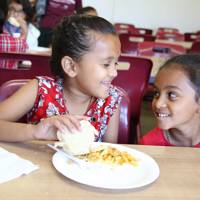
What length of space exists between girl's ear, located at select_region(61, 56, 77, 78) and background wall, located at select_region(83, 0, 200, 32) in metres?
5.39

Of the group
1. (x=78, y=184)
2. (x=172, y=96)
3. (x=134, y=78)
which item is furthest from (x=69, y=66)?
(x=134, y=78)

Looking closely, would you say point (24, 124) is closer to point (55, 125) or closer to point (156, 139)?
point (55, 125)

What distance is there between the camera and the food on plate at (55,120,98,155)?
881 millimetres

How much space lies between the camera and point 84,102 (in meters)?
1.38

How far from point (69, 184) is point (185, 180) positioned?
273 mm

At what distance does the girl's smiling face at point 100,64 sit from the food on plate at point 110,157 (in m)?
0.34

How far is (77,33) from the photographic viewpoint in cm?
127

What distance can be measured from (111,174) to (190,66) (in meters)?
0.60

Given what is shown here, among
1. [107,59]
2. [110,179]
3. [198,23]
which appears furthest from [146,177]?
[198,23]

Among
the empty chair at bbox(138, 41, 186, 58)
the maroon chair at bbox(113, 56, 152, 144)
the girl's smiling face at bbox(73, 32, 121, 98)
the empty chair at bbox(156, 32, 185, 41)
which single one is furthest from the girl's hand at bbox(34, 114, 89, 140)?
the empty chair at bbox(156, 32, 185, 41)

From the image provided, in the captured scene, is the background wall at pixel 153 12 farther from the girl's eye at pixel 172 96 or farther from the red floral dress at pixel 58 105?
the girl's eye at pixel 172 96

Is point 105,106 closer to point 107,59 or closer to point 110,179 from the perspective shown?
point 107,59

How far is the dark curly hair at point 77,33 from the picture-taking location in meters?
1.25

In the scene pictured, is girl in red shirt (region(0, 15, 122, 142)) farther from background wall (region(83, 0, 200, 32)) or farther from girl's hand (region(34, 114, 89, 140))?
Answer: background wall (region(83, 0, 200, 32))
